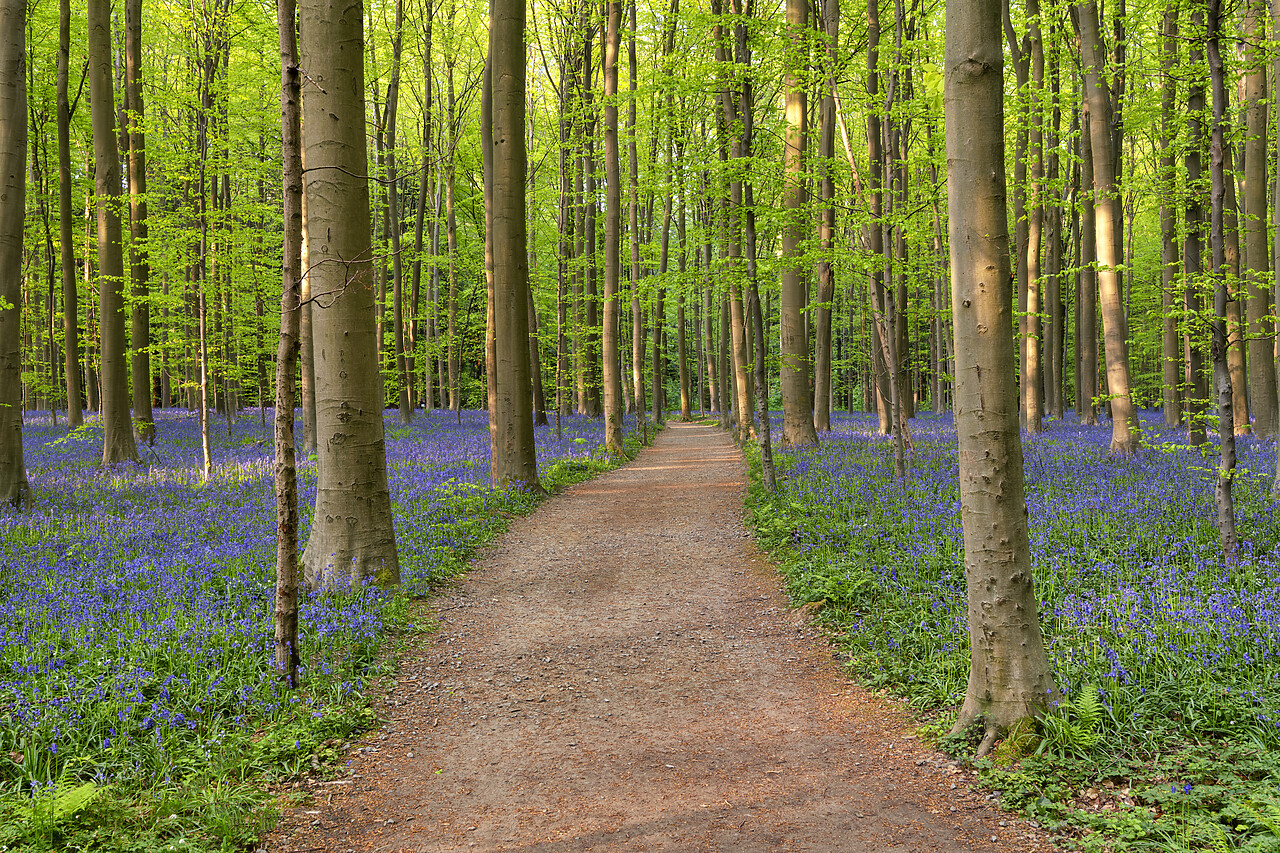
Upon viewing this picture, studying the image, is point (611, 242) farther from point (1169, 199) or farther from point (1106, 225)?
point (1169, 199)

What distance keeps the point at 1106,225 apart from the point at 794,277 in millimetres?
5977

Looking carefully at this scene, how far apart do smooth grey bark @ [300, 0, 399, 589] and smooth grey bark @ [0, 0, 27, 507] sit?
6.46 meters

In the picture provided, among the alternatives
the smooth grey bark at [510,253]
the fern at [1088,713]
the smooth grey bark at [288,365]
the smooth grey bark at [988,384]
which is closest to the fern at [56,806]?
the smooth grey bark at [288,365]

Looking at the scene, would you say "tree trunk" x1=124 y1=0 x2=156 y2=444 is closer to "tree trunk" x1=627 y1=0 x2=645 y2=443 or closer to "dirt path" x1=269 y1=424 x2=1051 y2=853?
"tree trunk" x1=627 y1=0 x2=645 y2=443

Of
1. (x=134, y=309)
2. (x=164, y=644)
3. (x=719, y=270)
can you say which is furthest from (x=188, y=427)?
(x=164, y=644)

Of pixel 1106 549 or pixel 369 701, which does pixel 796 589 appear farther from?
pixel 369 701

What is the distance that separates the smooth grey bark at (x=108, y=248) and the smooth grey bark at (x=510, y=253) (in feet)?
27.6

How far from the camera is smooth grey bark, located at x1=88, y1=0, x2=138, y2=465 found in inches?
566

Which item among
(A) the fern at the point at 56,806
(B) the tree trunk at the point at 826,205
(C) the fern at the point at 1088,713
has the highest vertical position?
(B) the tree trunk at the point at 826,205

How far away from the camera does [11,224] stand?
10328mm

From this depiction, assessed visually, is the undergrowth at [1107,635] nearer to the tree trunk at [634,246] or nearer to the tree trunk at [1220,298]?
the tree trunk at [1220,298]

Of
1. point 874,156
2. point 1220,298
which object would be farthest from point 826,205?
point 874,156

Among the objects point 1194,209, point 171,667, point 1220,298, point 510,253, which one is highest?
point 1194,209

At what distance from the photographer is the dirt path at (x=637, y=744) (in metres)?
3.49
